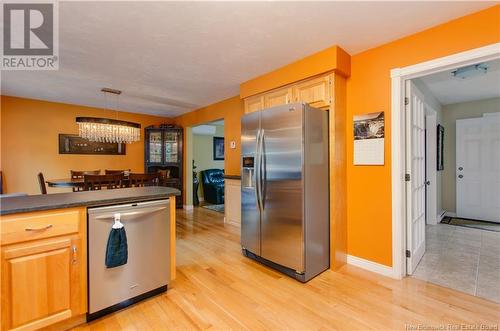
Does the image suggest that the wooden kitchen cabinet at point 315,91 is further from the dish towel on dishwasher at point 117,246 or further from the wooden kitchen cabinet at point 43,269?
the wooden kitchen cabinet at point 43,269

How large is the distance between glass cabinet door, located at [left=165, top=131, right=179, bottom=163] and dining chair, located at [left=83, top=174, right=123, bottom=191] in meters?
2.90

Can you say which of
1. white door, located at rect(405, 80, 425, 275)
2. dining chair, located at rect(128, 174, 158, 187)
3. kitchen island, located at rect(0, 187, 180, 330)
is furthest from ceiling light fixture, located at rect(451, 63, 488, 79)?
dining chair, located at rect(128, 174, 158, 187)

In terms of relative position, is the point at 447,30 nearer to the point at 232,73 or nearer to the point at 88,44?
the point at 232,73

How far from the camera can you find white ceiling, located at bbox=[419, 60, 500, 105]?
3.27 metres

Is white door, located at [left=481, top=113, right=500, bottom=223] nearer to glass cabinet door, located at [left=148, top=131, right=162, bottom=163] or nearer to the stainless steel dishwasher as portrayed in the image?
the stainless steel dishwasher

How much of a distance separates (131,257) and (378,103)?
2827 mm

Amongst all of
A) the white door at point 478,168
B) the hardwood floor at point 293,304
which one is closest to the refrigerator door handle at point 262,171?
the hardwood floor at point 293,304

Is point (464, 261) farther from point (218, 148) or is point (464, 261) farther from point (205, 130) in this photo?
point (218, 148)

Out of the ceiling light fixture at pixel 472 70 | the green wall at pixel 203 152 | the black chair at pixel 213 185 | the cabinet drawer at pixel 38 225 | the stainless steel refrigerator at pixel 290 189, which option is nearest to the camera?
the cabinet drawer at pixel 38 225

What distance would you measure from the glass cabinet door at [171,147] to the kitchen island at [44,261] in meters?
4.25

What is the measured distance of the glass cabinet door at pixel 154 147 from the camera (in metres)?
5.88

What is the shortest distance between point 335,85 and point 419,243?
7.02 feet

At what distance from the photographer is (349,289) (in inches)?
87.4

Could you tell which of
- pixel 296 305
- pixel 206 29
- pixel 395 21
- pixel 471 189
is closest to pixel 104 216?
pixel 296 305
